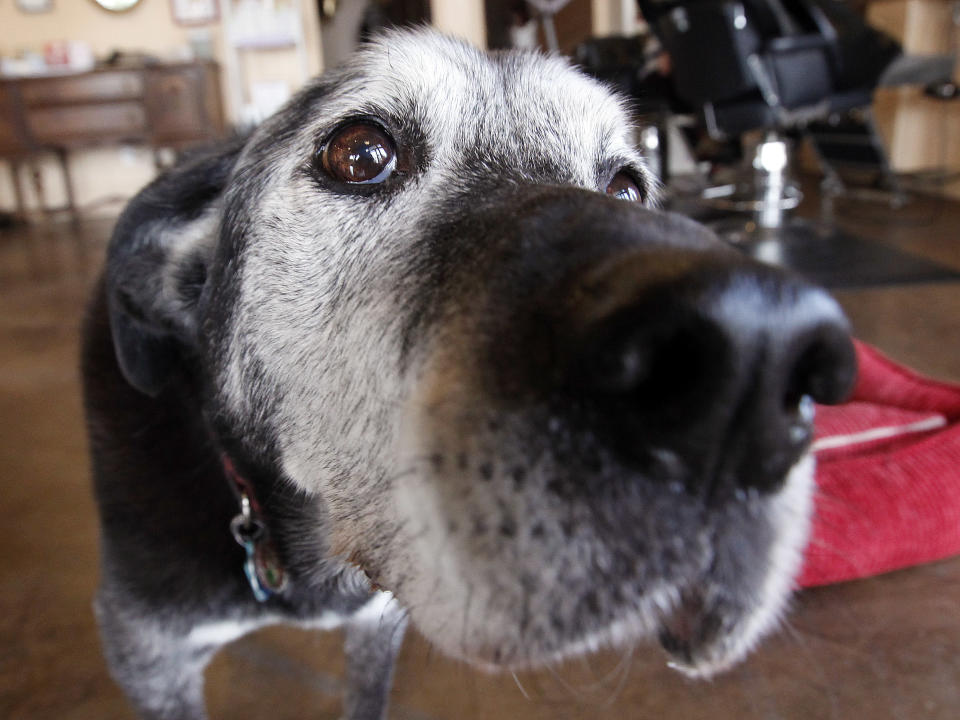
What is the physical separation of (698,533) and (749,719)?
3.60 feet

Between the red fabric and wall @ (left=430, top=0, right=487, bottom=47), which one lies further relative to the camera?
wall @ (left=430, top=0, right=487, bottom=47)

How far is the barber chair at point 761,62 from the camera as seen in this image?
458cm

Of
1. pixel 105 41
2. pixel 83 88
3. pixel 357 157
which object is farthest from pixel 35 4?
pixel 357 157

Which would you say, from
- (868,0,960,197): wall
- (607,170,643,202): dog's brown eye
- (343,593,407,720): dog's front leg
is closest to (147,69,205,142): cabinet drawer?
(868,0,960,197): wall

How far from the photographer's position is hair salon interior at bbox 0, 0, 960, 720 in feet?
5.02

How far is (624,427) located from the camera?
53 centimetres

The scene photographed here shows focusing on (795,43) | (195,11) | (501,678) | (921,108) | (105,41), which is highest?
(195,11)

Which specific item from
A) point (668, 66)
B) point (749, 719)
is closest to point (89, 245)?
point (668, 66)

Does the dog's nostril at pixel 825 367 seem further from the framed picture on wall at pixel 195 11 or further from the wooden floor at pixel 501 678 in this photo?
the framed picture on wall at pixel 195 11

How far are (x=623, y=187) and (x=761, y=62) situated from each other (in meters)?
4.00

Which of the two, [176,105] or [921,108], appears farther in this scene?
[176,105]

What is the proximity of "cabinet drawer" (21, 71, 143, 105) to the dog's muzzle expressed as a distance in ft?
30.4

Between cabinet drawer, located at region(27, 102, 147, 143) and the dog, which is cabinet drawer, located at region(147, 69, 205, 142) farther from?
the dog

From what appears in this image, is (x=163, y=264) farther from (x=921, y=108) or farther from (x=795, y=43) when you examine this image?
(x=921, y=108)
